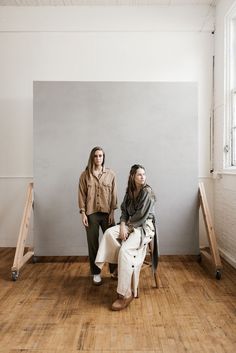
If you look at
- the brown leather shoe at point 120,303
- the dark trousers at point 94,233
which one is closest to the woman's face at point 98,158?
the dark trousers at point 94,233

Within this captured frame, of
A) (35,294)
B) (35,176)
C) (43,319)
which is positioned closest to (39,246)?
(35,176)

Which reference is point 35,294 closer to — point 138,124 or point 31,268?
point 31,268

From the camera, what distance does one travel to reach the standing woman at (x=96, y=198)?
3623mm

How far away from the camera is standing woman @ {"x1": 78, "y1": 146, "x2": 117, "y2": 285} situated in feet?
11.9

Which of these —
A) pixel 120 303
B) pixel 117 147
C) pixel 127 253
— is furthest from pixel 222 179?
pixel 120 303

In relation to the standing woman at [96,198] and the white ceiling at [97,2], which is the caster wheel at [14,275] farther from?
the white ceiling at [97,2]

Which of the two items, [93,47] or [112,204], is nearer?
[112,204]

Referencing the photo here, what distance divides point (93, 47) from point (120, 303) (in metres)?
3.55

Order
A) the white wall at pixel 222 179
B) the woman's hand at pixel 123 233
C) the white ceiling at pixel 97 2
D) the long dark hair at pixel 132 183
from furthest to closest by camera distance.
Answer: the white ceiling at pixel 97 2 < the white wall at pixel 222 179 < the long dark hair at pixel 132 183 < the woman's hand at pixel 123 233

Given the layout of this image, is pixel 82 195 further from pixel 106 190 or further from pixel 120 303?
pixel 120 303

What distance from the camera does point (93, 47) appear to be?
194 inches

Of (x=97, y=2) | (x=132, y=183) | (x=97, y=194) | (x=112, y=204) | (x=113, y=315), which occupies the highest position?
(x=97, y=2)

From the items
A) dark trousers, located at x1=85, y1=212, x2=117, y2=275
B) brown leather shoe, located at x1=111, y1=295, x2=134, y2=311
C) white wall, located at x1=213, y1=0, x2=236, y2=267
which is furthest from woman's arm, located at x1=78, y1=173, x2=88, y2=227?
white wall, located at x1=213, y1=0, x2=236, y2=267

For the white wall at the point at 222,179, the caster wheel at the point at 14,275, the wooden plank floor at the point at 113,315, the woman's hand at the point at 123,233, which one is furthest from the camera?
the white wall at the point at 222,179
